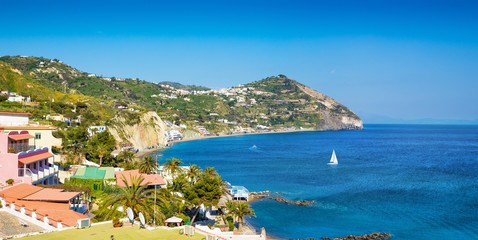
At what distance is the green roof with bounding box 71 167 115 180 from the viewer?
45156mm

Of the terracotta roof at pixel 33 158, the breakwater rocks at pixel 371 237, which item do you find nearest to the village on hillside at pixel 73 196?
the terracotta roof at pixel 33 158

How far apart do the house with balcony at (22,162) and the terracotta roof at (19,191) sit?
2429 mm

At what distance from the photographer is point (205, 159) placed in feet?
350

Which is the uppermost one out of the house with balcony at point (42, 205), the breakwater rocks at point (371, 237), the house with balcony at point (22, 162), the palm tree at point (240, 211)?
the house with balcony at point (22, 162)

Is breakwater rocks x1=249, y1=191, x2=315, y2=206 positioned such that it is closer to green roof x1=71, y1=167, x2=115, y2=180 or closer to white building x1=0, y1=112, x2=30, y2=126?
green roof x1=71, y1=167, x2=115, y2=180

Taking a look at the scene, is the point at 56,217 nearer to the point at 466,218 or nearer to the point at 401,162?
the point at 466,218

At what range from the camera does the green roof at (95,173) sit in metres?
45.2

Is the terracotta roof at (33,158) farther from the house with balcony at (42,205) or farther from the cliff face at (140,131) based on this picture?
the cliff face at (140,131)

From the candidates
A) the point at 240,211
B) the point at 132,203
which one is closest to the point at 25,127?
the point at 132,203

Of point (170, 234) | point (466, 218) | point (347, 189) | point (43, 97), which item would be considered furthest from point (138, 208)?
point (43, 97)

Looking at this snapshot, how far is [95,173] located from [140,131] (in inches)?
3282

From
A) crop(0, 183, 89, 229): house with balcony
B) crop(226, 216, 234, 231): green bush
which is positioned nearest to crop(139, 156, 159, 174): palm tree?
crop(226, 216, 234, 231): green bush

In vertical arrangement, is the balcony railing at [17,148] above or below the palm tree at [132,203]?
above

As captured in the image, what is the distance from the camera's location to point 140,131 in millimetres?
128750
